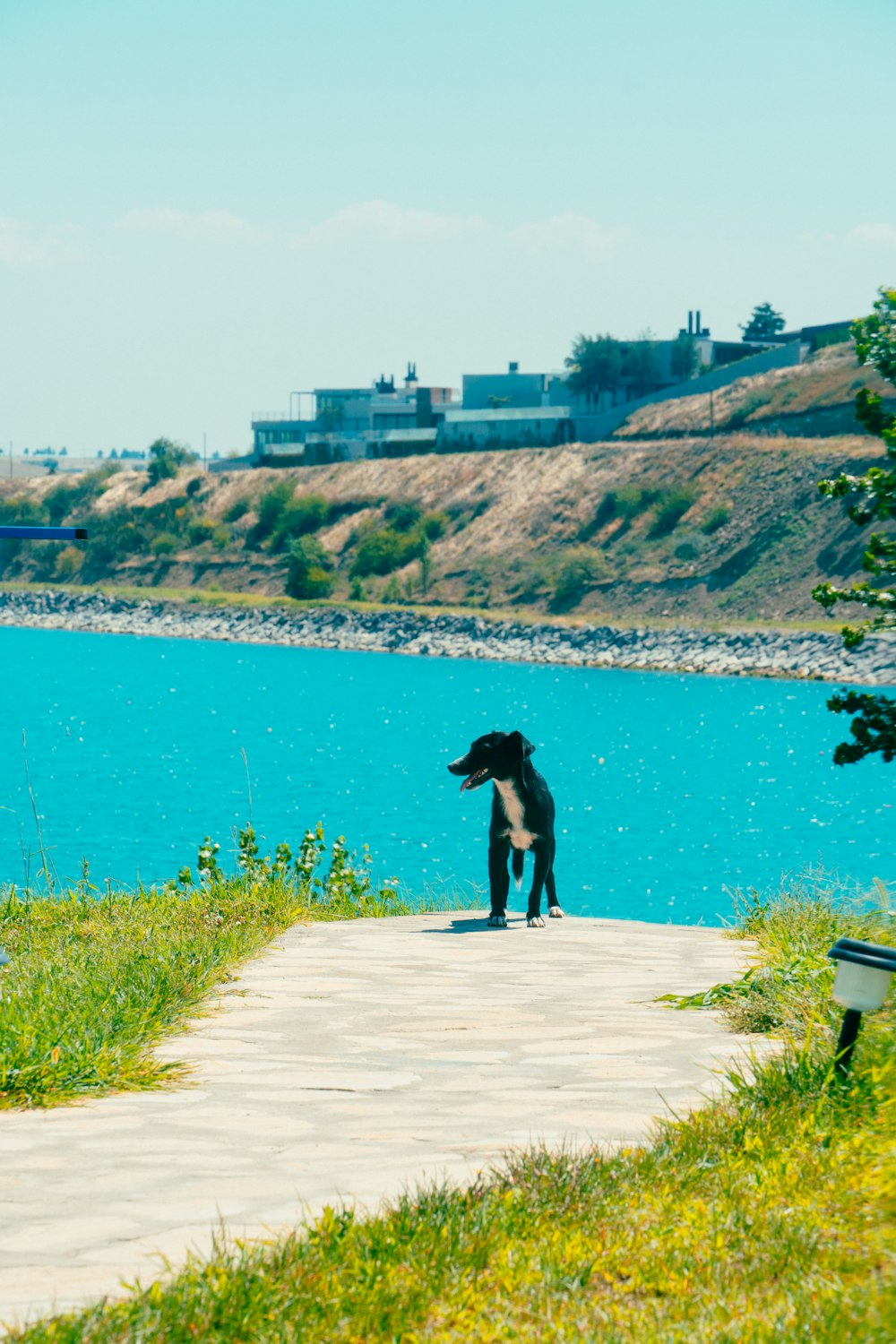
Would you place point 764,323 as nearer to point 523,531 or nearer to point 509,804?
point 523,531

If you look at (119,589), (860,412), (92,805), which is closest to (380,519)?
(119,589)

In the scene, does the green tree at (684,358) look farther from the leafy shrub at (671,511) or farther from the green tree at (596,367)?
the leafy shrub at (671,511)

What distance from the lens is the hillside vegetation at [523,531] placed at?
88.0 metres

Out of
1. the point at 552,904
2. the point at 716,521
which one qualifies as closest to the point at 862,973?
the point at 552,904

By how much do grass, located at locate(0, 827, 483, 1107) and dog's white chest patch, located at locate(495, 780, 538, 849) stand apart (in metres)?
1.44

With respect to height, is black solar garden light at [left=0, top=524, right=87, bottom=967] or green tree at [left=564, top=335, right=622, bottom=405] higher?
green tree at [left=564, top=335, right=622, bottom=405]

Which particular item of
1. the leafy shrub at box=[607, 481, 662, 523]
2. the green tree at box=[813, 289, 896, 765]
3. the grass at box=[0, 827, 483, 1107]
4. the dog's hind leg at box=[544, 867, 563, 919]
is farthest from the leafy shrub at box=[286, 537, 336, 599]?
the green tree at box=[813, 289, 896, 765]

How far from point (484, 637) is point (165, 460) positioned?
5358 centimetres

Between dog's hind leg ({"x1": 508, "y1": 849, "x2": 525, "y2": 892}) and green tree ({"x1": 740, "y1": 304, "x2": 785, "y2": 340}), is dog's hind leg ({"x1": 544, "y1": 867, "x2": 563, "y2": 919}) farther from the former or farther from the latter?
green tree ({"x1": 740, "y1": 304, "x2": 785, "y2": 340})

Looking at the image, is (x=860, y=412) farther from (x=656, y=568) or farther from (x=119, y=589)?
(x=119, y=589)

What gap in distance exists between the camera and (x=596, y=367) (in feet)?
370

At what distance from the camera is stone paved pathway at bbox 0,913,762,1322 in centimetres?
447

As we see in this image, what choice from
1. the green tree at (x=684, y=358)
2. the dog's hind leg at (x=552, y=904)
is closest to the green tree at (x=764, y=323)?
the green tree at (x=684, y=358)

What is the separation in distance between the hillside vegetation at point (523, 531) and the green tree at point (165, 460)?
5.06ft
